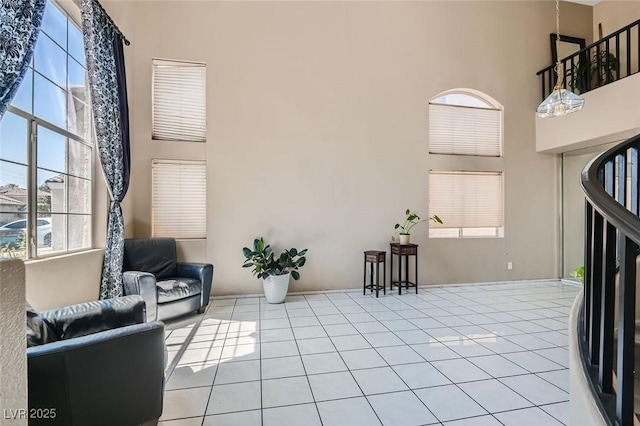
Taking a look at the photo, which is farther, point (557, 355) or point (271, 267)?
point (271, 267)

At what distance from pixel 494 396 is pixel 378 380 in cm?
77

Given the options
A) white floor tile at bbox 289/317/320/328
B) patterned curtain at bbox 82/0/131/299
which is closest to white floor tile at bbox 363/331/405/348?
white floor tile at bbox 289/317/320/328

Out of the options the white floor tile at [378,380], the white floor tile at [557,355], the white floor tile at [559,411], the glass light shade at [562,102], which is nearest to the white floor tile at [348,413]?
the white floor tile at [378,380]

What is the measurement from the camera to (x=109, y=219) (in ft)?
11.6

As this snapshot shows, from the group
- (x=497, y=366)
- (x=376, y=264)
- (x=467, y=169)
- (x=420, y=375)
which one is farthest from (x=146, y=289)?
(x=467, y=169)

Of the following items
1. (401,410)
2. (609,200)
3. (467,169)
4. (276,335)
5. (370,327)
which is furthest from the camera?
(467,169)

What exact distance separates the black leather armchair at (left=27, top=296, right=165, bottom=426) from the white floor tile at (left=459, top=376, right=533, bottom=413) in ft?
6.47

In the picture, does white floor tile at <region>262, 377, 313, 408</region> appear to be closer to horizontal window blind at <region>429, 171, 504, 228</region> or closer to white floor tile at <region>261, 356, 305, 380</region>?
white floor tile at <region>261, 356, 305, 380</region>

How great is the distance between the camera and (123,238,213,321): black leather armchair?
3287mm

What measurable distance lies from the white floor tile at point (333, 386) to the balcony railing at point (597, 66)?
228 inches

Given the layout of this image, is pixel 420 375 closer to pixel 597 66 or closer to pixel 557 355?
pixel 557 355

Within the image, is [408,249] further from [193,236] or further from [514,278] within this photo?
[193,236]

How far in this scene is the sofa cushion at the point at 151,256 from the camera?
381 centimetres

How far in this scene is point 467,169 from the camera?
542 centimetres
